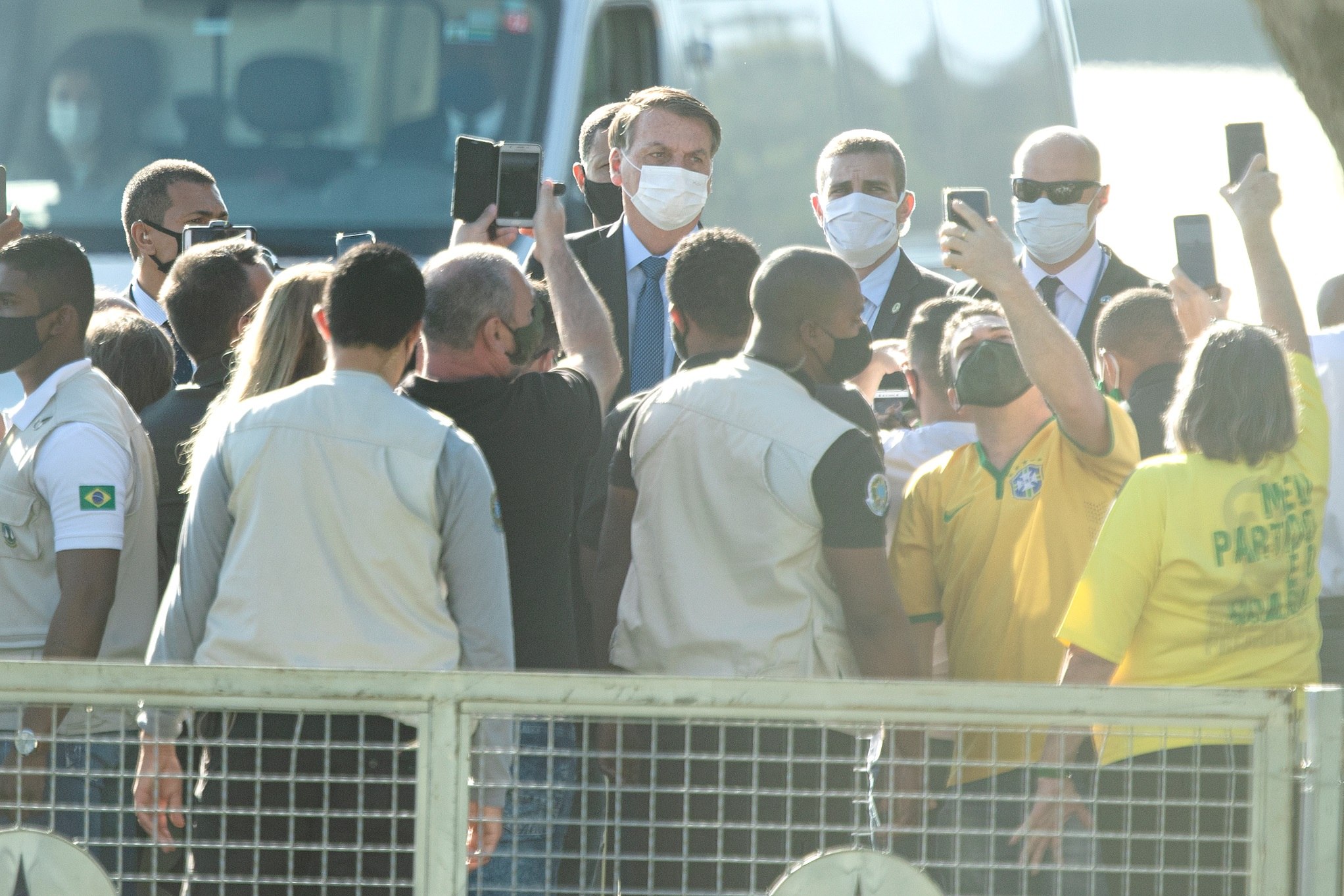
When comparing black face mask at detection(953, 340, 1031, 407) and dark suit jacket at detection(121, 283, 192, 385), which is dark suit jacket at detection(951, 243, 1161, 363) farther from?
dark suit jacket at detection(121, 283, 192, 385)

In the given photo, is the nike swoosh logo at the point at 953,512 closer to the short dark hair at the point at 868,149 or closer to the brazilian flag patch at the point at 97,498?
the short dark hair at the point at 868,149

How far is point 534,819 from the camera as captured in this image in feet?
9.48

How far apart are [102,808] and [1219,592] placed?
2.15 meters

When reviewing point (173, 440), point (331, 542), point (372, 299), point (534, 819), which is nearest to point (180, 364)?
point (173, 440)

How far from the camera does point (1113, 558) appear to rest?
11.9 feet

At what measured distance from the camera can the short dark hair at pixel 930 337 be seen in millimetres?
→ 4359

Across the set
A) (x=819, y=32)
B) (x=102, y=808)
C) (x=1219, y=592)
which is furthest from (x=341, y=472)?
(x=819, y=32)

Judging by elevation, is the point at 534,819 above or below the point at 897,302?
below

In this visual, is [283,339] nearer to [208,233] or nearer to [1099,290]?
[208,233]

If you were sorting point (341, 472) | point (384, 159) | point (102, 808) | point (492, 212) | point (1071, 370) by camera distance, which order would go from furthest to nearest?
1. point (384, 159)
2. point (492, 212)
3. point (1071, 370)
4. point (341, 472)
5. point (102, 808)

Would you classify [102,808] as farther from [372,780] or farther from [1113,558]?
[1113,558]

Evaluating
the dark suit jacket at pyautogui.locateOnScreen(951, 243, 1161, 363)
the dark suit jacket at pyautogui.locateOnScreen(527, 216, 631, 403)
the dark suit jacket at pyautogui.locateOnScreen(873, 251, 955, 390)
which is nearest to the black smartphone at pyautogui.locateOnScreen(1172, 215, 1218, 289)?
the dark suit jacket at pyautogui.locateOnScreen(951, 243, 1161, 363)

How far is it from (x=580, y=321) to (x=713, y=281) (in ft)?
1.17

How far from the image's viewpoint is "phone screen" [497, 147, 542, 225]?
4.65m
